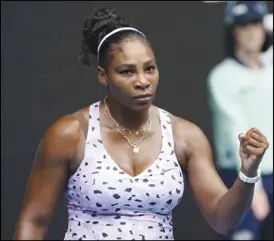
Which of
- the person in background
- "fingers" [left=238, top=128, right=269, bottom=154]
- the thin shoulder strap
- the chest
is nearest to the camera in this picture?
"fingers" [left=238, top=128, right=269, bottom=154]

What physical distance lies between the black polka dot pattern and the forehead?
299mm

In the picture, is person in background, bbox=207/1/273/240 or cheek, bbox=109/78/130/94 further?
person in background, bbox=207/1/273/240

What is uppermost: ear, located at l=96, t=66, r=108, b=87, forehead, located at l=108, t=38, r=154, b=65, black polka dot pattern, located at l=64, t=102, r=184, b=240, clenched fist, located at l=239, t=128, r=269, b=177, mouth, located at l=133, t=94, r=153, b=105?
forehead, located at l=108, t=38, r=154, b=65

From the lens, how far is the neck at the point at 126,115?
2.91m

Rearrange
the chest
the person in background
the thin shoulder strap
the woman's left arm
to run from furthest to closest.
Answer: the person in background < the thin shoulder strap < the chest < the woman's left arm

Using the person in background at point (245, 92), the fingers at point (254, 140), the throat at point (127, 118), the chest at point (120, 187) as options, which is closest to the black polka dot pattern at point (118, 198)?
the chest at point (120, 187)

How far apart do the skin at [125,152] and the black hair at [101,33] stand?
0.04 m

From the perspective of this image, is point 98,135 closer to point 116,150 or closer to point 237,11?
point 116,150

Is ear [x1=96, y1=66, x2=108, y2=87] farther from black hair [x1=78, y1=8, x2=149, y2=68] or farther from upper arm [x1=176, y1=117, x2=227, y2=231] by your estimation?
upper arm [x1=176, y1=117, x2=227, y2=231]

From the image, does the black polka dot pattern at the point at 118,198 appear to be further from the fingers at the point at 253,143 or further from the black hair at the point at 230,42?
the black hair at the point at 230,42

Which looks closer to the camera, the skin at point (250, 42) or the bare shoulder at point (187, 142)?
the bare shoulder at point (187, 142)

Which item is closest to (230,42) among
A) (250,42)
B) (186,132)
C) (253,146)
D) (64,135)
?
(250,42)

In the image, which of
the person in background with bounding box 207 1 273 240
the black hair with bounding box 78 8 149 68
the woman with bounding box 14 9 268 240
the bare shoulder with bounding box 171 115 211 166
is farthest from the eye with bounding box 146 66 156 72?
the person in background with bounding box 207 1 273 240

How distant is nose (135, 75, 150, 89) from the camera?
275cm
